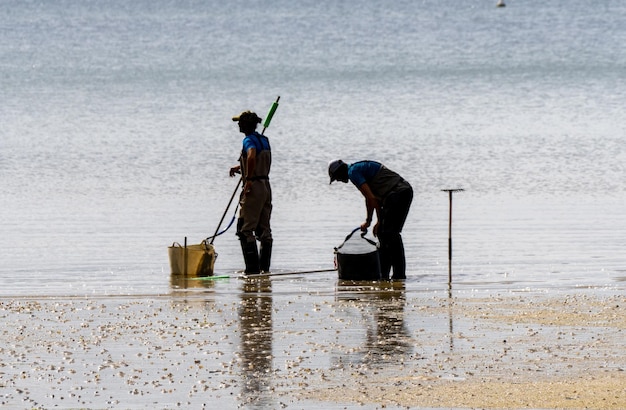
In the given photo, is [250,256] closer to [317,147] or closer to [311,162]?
[311,162]

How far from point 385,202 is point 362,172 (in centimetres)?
38

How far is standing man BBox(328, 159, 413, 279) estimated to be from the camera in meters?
13.5

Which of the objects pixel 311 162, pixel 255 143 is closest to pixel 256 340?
pixel 255 143

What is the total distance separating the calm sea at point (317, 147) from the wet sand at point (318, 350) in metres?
1.23

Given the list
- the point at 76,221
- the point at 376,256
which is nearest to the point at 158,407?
the point at 376,256

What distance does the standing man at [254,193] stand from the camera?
46.0 feet

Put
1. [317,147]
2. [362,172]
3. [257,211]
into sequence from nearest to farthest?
[362,172] < [257,211] < [317,147]

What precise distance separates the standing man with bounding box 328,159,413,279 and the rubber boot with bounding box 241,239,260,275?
123cm

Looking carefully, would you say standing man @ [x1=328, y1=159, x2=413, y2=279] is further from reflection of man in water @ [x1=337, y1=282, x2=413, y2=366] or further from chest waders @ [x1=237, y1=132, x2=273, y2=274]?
chest waders @ [x1=237, y1=132, x2=273, y2=274]

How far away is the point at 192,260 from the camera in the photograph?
14594 millimetres

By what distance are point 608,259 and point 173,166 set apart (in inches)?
707

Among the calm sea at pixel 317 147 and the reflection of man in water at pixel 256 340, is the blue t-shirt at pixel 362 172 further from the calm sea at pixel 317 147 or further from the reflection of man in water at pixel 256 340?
the reflection of man in water at pixel 256 340

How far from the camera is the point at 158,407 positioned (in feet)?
27.0

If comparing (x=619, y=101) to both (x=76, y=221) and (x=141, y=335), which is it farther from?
(x=141, y=335)
